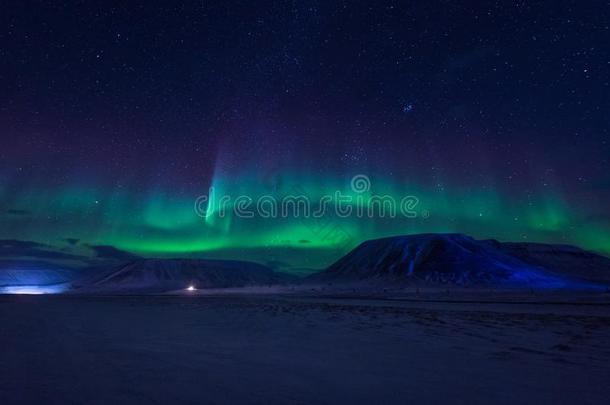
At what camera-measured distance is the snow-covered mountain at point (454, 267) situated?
490 feet

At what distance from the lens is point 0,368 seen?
8.76 m

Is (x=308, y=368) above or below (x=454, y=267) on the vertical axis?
below

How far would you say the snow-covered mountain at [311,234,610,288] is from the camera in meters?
149

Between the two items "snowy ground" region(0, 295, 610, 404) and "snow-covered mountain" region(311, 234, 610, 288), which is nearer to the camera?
"snowy ground" region(0, 295, 610, 404)

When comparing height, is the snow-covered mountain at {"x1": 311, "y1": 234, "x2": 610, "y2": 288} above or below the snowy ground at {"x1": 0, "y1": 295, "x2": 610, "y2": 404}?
above

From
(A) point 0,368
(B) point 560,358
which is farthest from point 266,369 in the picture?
(B) point 560,358

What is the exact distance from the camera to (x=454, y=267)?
535 feet

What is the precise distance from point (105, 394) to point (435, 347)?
973 centimetres

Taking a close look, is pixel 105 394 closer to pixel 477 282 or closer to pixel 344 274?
pixel 477 282

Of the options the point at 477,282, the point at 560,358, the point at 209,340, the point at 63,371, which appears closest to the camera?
the point at 63,371

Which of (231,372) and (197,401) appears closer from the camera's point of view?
(197,401)

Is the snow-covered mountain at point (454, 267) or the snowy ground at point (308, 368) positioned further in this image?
the snow-covered mountain at point (454, 267)

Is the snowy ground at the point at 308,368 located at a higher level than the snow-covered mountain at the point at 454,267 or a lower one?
lower

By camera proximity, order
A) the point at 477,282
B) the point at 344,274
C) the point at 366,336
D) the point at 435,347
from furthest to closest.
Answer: the point at 344,274, the point at 477,282, the point at 366,336, the point at 435,347
